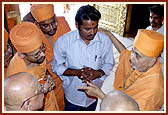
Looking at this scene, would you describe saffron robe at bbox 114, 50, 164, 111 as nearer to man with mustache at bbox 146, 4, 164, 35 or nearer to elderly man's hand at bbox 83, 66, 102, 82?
elderly man's hand at bbox 83, 66, 102, 82

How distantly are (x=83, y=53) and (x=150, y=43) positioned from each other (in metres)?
0.83

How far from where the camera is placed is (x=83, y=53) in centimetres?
220

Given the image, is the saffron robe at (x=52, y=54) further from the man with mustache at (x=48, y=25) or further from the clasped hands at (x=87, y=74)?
the clasped hands at (x=87, y=74)

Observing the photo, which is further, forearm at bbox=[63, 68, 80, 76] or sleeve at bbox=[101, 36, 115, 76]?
sleeve at bbox=[101, 36, 115, 76]

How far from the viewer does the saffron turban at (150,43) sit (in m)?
1.64

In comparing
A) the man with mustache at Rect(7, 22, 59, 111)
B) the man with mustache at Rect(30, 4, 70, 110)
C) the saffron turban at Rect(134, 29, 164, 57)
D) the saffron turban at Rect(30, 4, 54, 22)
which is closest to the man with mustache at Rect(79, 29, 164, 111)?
the saffron turban at Rect(134, 29, 164, 57)

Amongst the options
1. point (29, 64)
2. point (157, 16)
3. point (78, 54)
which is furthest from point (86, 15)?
point (157, 16)

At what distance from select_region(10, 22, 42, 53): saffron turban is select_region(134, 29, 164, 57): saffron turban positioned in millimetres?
1033

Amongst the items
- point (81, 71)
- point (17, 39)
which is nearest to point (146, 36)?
point (81, 71)

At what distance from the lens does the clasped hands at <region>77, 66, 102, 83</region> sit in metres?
2.15

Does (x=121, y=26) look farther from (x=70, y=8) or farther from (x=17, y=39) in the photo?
(x=17, y=39)

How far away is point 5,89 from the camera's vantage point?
131cm

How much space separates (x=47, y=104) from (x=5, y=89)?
82cm

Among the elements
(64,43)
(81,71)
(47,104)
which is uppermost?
(64,43)
